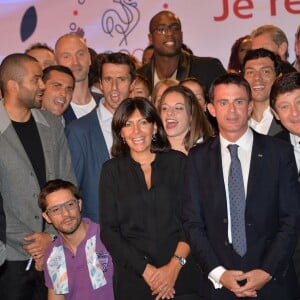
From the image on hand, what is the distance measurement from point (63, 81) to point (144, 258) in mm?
1706

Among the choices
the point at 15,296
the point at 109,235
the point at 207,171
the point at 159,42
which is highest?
the point at 159,42

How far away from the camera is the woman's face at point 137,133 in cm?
412

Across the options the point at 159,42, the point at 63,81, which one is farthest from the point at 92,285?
the point at 159,42

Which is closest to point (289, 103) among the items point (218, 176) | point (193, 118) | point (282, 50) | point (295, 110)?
point (295, 110)

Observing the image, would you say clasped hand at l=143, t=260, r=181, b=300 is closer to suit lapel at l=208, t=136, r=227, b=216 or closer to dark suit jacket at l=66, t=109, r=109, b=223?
suit lapel at l=208, t=136, r=227, b=216

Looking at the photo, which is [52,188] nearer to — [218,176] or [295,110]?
[218,176]

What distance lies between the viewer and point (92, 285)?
4.32 meters

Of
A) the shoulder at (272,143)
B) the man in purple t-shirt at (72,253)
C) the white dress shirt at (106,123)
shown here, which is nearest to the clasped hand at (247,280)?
the shoulder at (272,143)

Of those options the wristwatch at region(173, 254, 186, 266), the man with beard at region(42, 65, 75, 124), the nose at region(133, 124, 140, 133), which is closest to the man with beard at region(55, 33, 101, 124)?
the man with beard at region(42, 65, 75, 124)

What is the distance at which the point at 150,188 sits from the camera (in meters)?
4.02

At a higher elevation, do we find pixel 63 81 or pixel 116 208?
pixel 63 81

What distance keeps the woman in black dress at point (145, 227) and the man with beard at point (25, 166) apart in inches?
23.9

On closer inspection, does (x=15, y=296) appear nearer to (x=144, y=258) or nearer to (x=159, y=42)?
(x=144, y=258)

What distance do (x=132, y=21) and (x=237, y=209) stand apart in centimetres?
396
